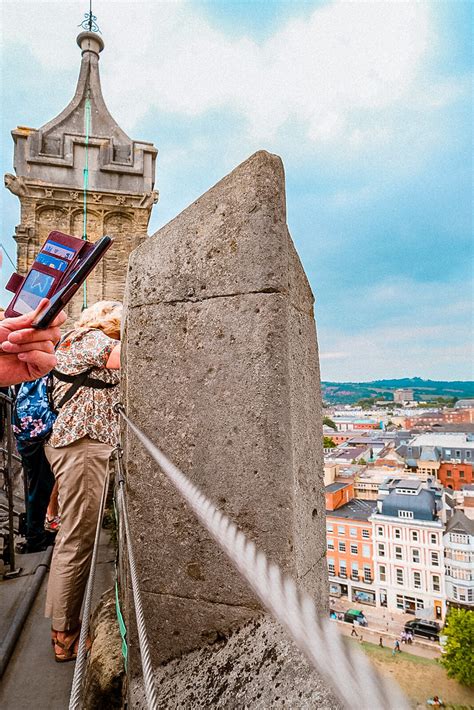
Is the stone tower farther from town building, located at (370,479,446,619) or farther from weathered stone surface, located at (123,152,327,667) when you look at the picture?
town building, located at (370,479,446,619)

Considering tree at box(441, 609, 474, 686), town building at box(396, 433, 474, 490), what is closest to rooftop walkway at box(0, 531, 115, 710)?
tree at box(441, 609, 474, 686)

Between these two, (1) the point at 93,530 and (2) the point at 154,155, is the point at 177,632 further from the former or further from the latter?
(2) the point at 154,155

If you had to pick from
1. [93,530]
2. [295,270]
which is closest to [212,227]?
[295,270]

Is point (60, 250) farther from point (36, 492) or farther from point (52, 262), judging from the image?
point (36, 492)

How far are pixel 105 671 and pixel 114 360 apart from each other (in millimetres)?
1181

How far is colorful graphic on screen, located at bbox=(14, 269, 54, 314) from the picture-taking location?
129 centimetres

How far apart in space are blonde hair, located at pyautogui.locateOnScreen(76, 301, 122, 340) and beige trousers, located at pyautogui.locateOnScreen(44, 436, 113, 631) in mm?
549

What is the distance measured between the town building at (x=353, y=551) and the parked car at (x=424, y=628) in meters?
3.14

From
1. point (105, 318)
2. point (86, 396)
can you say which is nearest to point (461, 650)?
point (86, 396)

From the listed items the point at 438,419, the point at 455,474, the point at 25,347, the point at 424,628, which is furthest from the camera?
the point at 438,419

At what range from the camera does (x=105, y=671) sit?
1481 mm

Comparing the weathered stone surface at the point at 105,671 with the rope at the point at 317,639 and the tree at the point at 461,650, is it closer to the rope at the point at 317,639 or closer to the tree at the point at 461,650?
the rope at the point at 317,639

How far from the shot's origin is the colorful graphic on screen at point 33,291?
1.29 meters

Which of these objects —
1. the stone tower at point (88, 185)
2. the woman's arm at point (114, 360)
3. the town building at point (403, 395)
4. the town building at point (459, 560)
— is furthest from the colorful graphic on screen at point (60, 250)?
the town building at point (403, 395)
